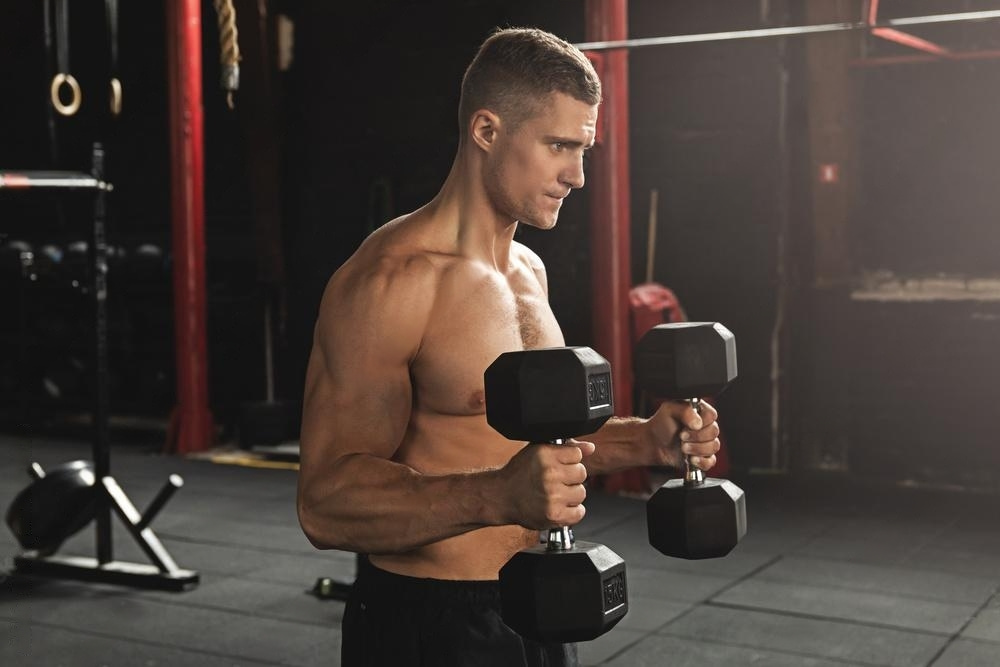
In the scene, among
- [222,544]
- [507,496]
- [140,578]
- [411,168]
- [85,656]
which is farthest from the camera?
[411,168]

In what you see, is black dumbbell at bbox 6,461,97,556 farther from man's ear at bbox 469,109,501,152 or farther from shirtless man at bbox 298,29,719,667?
man's ear at bbox 469,109,501,152

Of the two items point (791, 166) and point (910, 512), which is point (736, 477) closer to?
point (910, 512)

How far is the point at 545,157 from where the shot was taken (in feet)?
5.32

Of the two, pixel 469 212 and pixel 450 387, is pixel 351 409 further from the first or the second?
pixel 469 212

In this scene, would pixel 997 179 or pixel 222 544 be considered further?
pixel 997 179

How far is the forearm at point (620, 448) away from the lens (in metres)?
1.84

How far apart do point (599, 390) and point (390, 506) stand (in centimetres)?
28

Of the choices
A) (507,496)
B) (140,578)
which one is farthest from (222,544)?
(507,496)

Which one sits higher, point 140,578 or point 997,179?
point 997,179

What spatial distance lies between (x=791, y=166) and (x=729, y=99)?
1.36 ft

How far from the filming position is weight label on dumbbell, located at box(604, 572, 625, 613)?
146 centimetres

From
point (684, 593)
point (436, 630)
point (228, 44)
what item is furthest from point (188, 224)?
point (436, 630)

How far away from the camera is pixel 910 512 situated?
521 centimetres

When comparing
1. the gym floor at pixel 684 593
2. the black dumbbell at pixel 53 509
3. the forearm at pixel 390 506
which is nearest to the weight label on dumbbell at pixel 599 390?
the forearm at pixel 390 506
